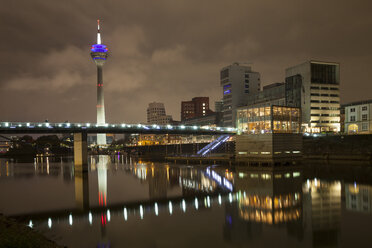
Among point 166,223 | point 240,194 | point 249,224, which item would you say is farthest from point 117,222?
point 240,194

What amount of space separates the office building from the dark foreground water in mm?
47563

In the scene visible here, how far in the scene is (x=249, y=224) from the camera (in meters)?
24.1

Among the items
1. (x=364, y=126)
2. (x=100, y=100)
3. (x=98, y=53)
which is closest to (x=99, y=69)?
(x=98, y=53)

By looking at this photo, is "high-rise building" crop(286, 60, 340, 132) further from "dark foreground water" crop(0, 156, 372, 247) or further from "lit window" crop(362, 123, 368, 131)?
"dark foreground water" crop(0, 156, 372, 247)

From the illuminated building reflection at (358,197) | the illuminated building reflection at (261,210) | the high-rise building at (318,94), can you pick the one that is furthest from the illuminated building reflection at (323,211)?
the high-rise building at (318,94)

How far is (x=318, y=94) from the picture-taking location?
113 metres

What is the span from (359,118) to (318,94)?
77.3 feet

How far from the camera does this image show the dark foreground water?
21.0 meters

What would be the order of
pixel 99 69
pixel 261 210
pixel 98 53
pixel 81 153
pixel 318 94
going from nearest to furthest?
pixel 261 210
pixel 81 153
pixel 318 94
pixel 98 53
pixel 99 69

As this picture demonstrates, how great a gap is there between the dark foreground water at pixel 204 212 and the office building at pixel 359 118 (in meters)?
47.6

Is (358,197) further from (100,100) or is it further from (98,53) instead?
(98,53)

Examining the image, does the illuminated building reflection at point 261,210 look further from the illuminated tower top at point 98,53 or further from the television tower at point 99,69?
the illuminated tower top at point 98,53

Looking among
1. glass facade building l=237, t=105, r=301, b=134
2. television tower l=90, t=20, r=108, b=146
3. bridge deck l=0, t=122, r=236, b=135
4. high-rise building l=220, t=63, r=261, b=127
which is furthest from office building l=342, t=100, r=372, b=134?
television tower l=90, t=20, r=108, b=146

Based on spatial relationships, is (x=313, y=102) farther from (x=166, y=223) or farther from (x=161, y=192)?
(x=166, y=223)
